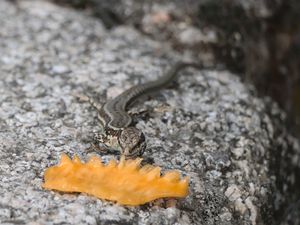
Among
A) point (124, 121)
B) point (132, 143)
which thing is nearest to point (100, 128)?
point (124, 121)

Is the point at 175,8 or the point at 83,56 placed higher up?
the point at 175,8

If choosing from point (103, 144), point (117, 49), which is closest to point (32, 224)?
point (103, 144)

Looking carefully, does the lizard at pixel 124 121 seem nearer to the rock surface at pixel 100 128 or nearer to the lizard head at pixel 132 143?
the lizard head at pixel 132 143

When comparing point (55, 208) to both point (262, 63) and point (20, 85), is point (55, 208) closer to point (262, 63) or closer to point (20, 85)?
point (20, 85)

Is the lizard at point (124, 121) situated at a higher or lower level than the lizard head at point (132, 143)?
lower

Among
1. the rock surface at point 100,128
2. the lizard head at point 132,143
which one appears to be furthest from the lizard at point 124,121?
the rock surface at point 100,128

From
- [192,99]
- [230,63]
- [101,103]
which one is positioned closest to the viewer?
[101,103]

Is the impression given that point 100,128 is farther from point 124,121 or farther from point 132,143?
point 132,143

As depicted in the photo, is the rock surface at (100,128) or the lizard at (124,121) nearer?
the rock surface at (100,128)
